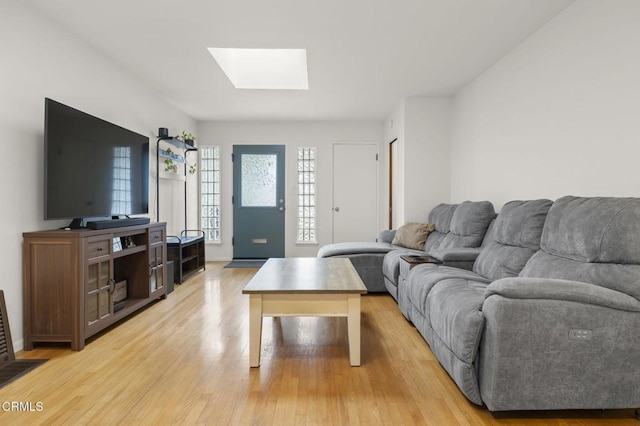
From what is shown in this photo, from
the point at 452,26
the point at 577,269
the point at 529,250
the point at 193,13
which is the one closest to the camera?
the point at 577,269

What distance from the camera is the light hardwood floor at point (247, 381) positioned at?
5.85ft

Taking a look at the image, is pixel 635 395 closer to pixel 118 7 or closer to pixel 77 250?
pixel 77 250

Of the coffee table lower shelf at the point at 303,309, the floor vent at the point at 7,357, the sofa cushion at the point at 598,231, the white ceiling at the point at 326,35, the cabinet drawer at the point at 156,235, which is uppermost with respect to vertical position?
the white ceiling at the point at 326,35

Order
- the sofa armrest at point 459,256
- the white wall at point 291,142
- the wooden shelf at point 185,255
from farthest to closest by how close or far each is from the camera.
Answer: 1. the white wall at point 291,142
2. the wooden shelf at point 185,255
3. the sofa armrest at point 459,256

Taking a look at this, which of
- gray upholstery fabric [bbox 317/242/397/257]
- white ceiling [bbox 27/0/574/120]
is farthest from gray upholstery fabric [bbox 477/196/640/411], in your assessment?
gray upholstery fabric [bbox 317/242/397/257]

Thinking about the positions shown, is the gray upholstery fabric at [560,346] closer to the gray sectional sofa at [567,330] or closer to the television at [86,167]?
the gray sectional sofa at [567,330]

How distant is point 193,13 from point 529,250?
9.67 feet

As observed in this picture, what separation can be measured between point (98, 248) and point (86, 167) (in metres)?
0.66

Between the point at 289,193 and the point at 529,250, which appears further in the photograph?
the point at 289,193

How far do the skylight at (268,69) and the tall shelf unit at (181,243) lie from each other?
1.25 metres

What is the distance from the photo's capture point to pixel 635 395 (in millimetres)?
1707

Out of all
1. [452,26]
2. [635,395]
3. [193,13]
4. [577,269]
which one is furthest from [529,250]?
[193,13]

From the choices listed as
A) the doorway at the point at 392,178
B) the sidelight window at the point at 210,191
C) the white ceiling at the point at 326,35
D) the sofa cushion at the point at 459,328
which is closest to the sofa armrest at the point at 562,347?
the sofa cushion at the point at 459,328

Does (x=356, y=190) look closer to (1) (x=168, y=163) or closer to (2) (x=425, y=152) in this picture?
(2) (x=425, y=152)
